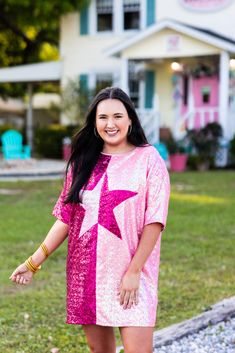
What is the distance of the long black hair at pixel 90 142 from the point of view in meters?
2.94

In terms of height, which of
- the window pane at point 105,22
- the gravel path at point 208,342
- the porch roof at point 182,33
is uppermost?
the window pane at point 105,22

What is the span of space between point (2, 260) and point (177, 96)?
12.7 m

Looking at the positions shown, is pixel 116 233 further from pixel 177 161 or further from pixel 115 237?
pixel 177 161

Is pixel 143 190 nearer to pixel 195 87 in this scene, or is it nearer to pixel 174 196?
pixel 174 196

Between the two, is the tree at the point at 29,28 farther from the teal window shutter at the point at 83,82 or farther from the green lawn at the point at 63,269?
the green lawn at the point at 63,269

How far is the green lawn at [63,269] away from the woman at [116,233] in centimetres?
143

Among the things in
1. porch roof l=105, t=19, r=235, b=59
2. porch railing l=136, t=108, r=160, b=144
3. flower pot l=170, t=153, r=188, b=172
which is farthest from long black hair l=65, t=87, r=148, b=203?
porch railing l=136, t=108, r=160, b=144

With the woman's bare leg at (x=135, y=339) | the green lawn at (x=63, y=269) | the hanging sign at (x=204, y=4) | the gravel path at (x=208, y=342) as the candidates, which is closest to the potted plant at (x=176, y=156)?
the hanging sign at (x=204, y=4)

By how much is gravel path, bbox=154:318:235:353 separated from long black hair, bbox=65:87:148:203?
148cm

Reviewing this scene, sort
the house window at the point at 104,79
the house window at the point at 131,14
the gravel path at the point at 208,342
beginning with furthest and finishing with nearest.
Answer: the house window at the point at 104,79 < the house window at the point at 131,14 < the gravel path at the point at 208,342

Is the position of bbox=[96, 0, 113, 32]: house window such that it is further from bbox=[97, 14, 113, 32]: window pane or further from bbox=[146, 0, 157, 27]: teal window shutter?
bbox=[146, 0, 157, 27]: teal window shutter

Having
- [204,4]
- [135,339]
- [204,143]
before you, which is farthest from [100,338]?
[204,4]

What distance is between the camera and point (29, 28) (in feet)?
74.9

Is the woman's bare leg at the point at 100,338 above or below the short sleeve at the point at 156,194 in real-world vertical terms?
below
